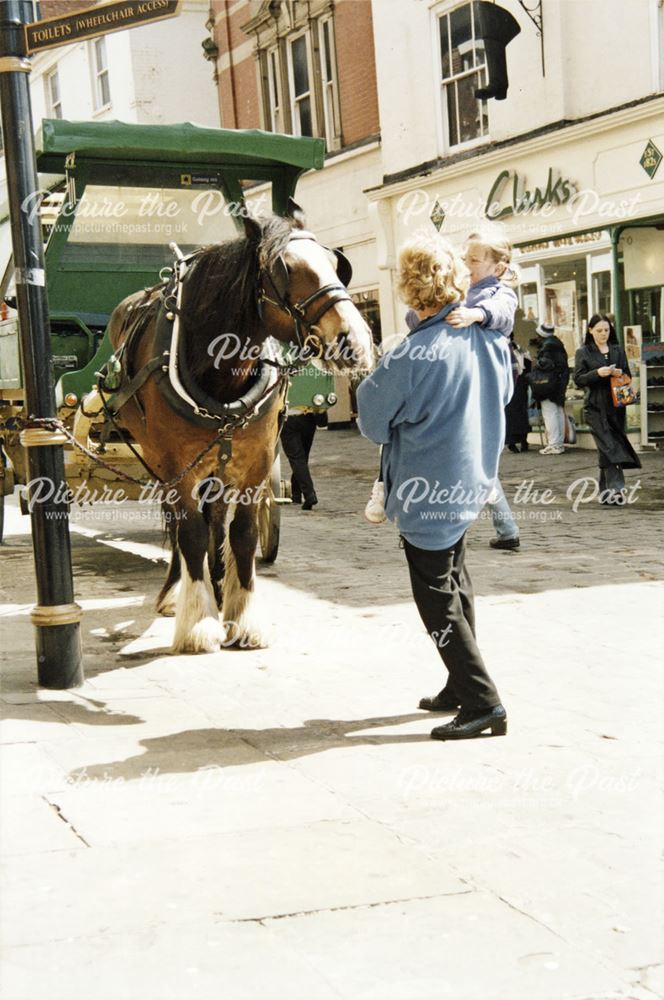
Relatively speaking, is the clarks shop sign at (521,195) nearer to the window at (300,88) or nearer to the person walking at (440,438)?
the window at (300,88)

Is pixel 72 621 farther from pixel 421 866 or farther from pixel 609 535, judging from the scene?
pixel 609 535

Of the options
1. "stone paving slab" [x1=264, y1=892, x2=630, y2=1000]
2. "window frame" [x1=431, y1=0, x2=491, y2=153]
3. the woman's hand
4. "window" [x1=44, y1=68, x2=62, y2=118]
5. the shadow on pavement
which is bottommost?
"stone paving slab" [x1=264, y1=892, x2=630, y2=1000]

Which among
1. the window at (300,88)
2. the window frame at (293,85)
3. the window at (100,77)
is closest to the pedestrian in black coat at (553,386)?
the window frame at (293,85)

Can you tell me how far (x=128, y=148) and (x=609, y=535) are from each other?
4.73m

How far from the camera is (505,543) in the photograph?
9609 mm

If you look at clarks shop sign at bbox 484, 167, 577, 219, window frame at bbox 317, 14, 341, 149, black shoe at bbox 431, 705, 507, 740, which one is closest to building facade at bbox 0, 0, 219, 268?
window frame at bbox 317, 14, 341, 149

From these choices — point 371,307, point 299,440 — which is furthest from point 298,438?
point 371,307

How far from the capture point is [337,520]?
11977 millimetres

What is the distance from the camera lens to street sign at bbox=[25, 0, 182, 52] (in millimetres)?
5376

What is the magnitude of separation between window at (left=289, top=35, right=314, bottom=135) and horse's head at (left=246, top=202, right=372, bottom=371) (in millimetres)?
19833

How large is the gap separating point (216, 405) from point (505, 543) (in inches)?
156

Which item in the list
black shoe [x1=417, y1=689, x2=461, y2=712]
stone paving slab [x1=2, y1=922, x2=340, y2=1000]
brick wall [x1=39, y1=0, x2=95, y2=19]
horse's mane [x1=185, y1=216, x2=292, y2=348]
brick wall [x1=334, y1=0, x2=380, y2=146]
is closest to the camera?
stone paving slab [x1=2, y1=922, x2=340, y2=1000]

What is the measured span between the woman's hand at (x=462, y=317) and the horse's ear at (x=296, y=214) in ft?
4.74

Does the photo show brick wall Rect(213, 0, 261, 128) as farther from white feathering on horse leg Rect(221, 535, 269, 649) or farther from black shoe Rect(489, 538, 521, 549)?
white feathering on horse leg Rect(221, 535, 269, 649)
